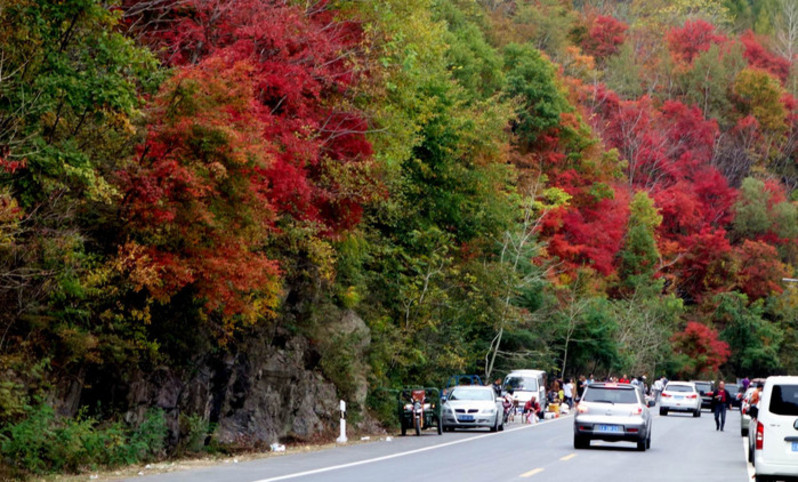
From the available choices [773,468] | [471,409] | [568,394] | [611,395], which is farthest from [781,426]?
[568,394]

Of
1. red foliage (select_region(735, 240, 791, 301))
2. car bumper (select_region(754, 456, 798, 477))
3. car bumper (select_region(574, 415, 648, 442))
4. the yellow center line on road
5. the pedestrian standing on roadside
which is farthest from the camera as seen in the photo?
red foliage (select_region(735, 240, 791, 301))

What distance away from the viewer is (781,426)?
709 inches

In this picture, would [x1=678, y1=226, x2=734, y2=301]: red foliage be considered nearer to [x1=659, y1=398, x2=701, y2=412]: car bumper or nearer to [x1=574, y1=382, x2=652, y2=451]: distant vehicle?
[x1=659, y1=398, x2=701, y2=412]: car bumper

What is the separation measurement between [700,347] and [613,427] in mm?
53876

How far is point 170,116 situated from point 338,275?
1561cm

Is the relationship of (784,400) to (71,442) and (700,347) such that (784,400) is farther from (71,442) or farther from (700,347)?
(700,347)

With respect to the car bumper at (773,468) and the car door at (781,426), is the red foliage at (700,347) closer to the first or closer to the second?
the car door at (781,426)

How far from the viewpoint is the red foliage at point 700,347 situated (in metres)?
78.1

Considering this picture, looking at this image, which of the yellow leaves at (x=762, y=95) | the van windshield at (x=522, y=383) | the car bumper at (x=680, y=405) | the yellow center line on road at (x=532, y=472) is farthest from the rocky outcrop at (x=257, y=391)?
the yellow leaves at (x=762, y=95)

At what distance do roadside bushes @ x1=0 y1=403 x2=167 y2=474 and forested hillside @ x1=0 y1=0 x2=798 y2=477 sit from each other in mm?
48

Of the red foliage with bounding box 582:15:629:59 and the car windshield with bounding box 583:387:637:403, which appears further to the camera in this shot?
the red foliage with bounding box 582:15:629:59

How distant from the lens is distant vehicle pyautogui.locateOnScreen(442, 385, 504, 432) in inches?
1447

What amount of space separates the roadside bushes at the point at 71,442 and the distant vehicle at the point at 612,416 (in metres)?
10.2

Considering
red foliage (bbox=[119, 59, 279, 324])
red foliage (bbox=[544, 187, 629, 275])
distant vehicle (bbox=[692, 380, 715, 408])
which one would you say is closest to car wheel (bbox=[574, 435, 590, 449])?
red foliage (bbox=[119, 59, 279, 324])
